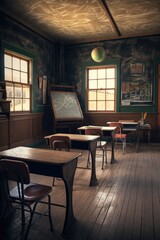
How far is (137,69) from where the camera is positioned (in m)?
6.93

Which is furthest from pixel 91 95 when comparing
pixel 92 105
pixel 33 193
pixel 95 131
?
pixel 33 193

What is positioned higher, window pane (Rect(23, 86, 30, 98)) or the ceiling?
the ceiling

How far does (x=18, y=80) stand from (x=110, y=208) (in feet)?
13.9

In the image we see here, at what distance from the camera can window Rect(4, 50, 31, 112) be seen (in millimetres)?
5277

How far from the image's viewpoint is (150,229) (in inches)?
84.7

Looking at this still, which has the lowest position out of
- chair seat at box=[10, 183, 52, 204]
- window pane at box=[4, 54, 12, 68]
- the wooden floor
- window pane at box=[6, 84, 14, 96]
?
the wooden floor

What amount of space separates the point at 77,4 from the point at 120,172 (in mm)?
3602

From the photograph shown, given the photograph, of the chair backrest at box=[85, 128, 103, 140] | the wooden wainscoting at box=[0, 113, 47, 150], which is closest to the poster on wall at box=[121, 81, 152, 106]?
the wooden wainscoting at box=[0, 113, 47, 150]

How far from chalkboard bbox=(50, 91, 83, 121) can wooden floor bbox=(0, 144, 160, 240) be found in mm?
2778

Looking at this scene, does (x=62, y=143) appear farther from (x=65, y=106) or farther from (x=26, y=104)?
(x=65, y=106)

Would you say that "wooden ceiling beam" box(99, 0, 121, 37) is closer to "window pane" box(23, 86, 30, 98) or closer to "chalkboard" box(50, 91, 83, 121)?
"chalkboard" box(50, 91, 83, 121)

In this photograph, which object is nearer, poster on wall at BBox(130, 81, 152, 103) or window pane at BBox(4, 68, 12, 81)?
window pane at BBox(4, 68, 12, 81)

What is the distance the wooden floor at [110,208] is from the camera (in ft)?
6.83

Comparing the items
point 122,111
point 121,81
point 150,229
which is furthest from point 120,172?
point 121,81
